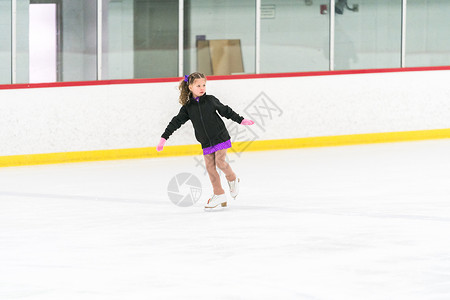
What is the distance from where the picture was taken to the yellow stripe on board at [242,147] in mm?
10680

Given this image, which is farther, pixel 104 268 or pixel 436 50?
pixel 436 50

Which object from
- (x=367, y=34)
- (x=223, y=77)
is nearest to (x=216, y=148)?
(x=223, y=77)

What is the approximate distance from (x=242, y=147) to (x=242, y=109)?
0.47 meters

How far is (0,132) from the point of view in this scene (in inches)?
412

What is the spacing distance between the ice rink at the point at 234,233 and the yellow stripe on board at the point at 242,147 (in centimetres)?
27

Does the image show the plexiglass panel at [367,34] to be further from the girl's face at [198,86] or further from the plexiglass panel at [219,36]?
the girl's face at [198,86]

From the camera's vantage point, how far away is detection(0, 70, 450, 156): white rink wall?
35.0 feet

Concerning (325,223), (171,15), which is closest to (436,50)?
(171,15)

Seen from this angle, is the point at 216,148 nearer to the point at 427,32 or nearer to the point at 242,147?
the point at 242,147

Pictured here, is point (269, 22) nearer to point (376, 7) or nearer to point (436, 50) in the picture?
point (376, 7)

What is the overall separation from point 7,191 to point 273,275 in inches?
166

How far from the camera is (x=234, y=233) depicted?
21.5ft

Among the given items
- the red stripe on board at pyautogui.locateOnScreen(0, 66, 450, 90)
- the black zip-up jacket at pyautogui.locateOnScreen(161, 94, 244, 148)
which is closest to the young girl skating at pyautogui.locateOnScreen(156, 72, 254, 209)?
the black zip-up jacket at pyautogui.locateOnScreen(161, 94, 244, 148)

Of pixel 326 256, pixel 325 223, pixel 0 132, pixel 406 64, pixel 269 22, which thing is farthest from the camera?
pixel 406 64
